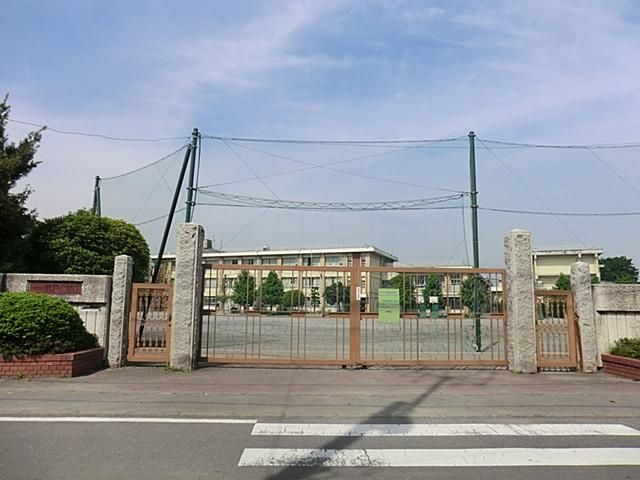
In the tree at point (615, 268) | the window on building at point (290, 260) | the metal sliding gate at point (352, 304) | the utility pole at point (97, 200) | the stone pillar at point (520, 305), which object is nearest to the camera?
the stone pillar at point (520, 305)

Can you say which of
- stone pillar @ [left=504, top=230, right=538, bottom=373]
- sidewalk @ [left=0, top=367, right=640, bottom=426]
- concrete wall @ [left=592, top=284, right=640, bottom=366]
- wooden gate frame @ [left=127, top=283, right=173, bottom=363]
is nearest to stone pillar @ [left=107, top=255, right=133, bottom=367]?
wooden gate frame @ [left=127, top=283, right=173, bottom=363]

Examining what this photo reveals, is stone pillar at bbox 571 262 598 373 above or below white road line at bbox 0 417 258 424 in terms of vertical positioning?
above

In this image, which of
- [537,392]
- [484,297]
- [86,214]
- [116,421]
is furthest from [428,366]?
[86,214]

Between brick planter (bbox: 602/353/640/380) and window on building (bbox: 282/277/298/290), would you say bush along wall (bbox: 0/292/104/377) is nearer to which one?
window on building (bbox: 282/277/298/290)

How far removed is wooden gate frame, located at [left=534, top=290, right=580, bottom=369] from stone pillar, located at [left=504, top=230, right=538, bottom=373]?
28 centimetres

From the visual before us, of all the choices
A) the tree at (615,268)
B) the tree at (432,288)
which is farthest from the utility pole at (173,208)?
the tree at (615,268)

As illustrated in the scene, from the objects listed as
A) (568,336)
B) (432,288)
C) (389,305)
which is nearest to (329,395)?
(389,305)

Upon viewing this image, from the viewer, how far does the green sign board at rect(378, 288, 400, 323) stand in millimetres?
11109

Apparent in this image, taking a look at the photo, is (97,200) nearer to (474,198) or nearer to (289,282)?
(289,282)

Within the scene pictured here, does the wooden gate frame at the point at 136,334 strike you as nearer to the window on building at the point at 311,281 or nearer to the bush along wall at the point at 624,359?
the window on building at the point at 311,281

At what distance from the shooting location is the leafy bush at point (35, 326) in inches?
364

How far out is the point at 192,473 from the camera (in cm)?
472

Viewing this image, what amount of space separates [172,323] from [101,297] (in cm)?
177

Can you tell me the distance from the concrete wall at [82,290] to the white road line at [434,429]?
19.3ft
